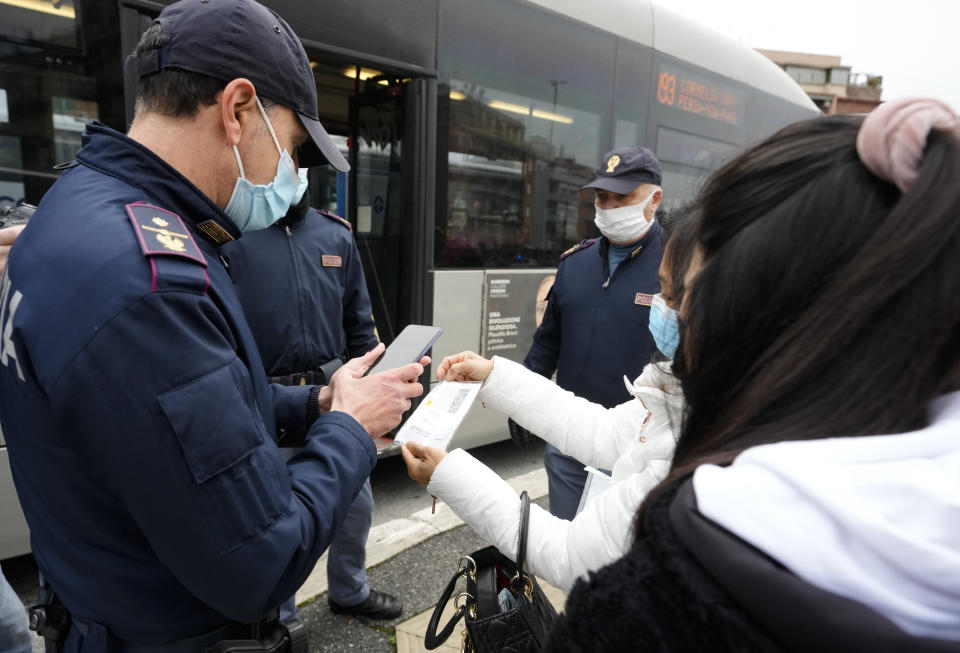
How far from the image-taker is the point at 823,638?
0.48 metres

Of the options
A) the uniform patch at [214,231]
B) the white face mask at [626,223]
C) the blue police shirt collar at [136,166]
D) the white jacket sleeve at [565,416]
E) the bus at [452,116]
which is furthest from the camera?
the white face mask at [626,223]

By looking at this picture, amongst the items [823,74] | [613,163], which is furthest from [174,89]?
[823,74]

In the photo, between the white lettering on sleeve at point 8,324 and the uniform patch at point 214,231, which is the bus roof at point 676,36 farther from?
the white lettering on sleeve at point 8,324

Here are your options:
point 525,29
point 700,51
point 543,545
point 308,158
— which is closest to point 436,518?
point 543,545

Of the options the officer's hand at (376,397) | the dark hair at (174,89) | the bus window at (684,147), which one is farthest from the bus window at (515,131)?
the dark hair at (174,89)

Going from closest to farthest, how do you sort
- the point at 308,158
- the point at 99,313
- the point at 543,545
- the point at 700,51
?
the point at 99,313 → the point at 543,545 → the point at 308,158 → the point at 700,51

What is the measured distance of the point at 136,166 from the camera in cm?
111

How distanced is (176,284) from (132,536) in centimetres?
47

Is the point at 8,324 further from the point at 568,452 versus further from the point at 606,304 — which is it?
the point at 606,304

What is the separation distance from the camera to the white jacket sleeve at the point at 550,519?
1268mm

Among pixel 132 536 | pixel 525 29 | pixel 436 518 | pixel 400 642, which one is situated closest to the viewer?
pixel 132 536

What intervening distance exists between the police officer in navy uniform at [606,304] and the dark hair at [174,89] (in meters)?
1.84

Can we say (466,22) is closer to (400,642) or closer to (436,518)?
(436,518)

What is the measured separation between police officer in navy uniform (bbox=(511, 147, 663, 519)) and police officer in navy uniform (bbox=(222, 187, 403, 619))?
34.5 inches
